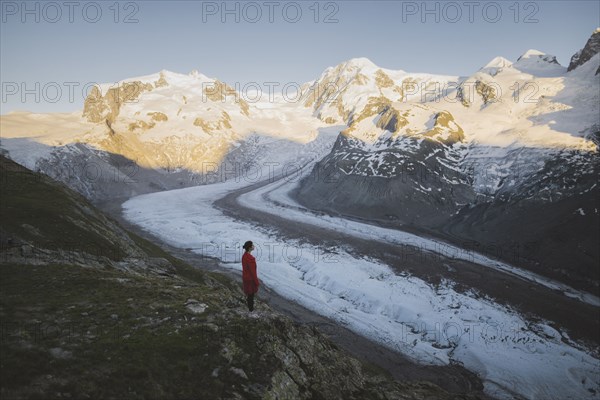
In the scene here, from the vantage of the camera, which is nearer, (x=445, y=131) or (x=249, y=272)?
(x=249, y=272)

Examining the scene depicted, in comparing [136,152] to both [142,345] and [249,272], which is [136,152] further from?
[142,345]

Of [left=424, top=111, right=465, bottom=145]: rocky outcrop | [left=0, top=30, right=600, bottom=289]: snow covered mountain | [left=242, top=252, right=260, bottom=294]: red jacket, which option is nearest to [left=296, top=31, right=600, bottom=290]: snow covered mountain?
[left=0, top=30, right=600, bottom=289]: snow covered mountain

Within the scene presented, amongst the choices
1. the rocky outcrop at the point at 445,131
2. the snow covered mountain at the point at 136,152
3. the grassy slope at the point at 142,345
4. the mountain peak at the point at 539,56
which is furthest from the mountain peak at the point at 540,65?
the grassy slope at the point at 142,345

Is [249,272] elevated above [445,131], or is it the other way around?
[445,131]

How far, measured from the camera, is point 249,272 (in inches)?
547

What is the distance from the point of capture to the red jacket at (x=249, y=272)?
13.7 m

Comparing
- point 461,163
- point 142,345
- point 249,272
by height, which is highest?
point 461,163

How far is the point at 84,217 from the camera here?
27.4 metres

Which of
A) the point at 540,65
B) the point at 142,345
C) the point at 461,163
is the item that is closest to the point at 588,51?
the point at 540,65

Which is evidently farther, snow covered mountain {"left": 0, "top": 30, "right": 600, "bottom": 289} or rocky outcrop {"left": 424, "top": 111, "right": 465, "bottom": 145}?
rocky outcrop {"left": 424, "top": 111, "right": 465, "bottom": 145}

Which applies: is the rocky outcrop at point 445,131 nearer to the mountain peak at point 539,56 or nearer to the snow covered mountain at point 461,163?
the snow covered mountain at point 461,163

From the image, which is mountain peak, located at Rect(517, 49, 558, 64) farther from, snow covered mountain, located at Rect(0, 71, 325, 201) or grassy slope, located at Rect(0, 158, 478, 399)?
grassy slope, located at Rect(0, 158, 478, 399)

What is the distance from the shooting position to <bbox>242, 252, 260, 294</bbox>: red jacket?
44.9 ft

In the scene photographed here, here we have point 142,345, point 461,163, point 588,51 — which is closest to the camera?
point 142,345
